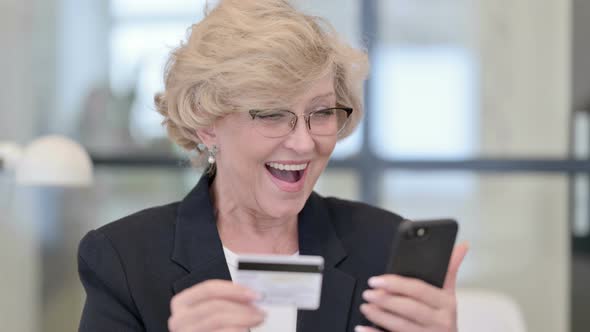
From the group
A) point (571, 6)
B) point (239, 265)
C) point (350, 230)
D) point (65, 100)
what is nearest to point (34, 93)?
point (65, 100)

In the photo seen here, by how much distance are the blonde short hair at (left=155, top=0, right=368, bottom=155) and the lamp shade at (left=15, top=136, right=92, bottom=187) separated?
3.36ft

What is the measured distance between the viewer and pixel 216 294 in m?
1.39

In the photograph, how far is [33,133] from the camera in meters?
3.84

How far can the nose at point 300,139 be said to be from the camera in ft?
5.85

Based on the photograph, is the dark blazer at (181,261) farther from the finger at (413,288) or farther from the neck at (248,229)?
the finger at (413,288)

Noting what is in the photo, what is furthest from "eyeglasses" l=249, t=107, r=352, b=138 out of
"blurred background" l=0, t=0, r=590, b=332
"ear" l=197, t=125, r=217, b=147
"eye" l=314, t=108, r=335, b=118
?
"blurred background" l=0, t=0, r=590, b=332

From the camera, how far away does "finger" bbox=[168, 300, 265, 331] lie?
139 centimetres

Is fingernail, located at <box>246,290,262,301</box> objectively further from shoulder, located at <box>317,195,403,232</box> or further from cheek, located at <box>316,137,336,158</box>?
shoulder, located at <box>317,195,403,232</box>

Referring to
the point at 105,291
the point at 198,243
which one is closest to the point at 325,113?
the point at 198,243

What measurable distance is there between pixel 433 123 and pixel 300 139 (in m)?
2.19

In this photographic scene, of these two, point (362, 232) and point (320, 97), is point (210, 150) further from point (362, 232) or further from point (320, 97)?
point (362, 232)

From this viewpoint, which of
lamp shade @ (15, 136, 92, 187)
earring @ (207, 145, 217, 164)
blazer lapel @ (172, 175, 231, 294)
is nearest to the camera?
blazer lapel @ (172, 175, 231, 294)

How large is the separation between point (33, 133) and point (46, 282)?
0.72 metres

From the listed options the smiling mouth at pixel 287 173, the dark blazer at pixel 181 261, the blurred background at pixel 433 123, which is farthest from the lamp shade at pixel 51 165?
the smiling mouth at pixel 287 173
